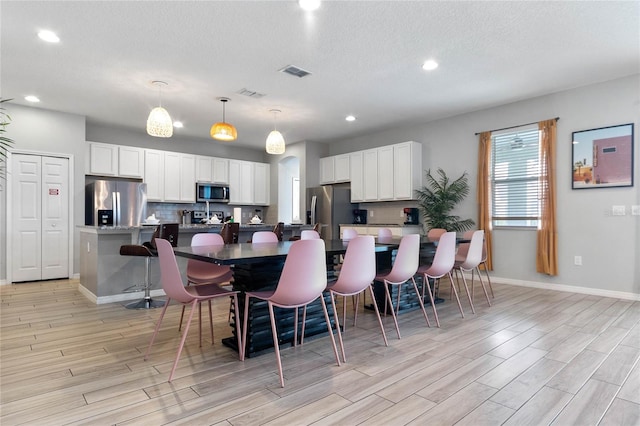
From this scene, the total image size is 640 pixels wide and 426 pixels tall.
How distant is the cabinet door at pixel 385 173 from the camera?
6.70 m

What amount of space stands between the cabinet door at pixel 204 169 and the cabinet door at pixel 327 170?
2.47m

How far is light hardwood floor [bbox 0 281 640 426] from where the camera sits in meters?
1.76

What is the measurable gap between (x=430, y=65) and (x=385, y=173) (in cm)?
291

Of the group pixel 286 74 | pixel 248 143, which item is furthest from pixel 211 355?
pixel 248 143

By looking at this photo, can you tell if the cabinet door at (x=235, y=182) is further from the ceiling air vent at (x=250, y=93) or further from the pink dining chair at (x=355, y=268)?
the pink dining chair at (x=355, y=268)

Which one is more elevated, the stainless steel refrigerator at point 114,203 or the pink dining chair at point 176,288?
the stainless steel refrigerator at point 114,203

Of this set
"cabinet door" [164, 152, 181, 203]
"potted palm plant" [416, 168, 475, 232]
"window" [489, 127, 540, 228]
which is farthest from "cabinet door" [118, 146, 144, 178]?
"window" [489, 127, 540, 228]

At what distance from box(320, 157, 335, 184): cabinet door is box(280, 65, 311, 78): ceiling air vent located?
369 centimetres

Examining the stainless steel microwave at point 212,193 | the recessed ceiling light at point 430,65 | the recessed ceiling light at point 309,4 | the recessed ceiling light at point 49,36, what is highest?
the recessed ceiling light at point 309,4

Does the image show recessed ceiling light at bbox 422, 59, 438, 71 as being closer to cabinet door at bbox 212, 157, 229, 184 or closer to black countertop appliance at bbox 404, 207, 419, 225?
black countertop appliance at bbox 404, 207, 419, 225

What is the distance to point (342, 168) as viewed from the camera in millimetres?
7703

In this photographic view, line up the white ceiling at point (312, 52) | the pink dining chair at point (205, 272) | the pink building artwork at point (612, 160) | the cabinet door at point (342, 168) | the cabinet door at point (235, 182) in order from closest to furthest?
1. the white ceiling at point (312, 52)
2. the pink dining chair at point (205, 272)
3. the pink building artwork at point (612, 160)
4. the cabinet door at point (342, 168)
5. the cabinet door at point (235, 182)

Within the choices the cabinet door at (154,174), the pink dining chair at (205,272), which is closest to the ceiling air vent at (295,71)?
the pink dining chair at (205,272)

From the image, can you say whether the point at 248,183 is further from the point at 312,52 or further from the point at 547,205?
the point at 547,205
